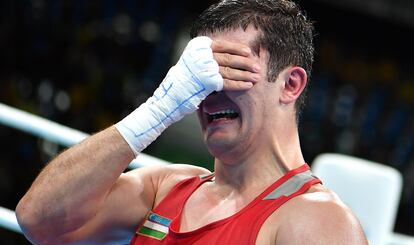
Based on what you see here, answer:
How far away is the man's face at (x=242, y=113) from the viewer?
1.83 m

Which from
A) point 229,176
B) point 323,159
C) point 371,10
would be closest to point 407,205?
point 371,10

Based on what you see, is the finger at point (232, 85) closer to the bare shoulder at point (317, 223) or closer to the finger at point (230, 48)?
the finger at point (230, 48)

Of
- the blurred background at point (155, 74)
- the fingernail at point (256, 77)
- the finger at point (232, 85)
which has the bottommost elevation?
the blurred background at point (155, 74)

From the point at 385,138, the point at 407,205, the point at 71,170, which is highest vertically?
the point at 71,170

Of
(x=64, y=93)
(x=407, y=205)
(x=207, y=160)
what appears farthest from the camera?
(x=407, y=205)

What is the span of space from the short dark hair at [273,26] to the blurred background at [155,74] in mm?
3608

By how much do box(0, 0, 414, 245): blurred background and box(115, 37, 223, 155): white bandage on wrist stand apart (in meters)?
3.51

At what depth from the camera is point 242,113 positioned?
1.84 metres

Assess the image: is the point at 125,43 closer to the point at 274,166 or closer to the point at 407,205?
the point at 407,205

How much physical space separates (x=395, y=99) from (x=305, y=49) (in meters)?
7.52

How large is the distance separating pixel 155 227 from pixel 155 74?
5909mm

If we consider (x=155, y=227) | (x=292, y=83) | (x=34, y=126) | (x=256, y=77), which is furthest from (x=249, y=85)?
(x=34, y=126)

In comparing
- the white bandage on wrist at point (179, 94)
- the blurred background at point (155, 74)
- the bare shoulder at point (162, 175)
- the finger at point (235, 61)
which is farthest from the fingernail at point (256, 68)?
the blurred background at point (155, 74)

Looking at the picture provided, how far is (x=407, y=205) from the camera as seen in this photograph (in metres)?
8.45
